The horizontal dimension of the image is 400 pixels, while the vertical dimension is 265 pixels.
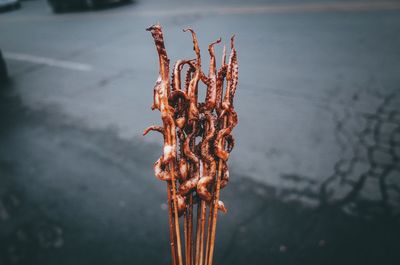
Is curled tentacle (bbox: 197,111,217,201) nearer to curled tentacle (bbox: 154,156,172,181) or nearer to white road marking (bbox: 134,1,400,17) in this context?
curled tentacle (bbox: 154,156,172,181)

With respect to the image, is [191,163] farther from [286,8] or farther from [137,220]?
[286,8]

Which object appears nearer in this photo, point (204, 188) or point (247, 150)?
point (204, 188)

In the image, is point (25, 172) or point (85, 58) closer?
point (25, 172)

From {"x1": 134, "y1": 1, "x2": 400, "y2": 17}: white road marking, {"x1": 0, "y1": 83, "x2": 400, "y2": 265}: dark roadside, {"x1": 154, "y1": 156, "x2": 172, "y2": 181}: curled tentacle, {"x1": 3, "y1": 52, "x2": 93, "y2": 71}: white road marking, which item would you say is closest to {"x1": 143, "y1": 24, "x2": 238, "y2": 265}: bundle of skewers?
{"x1": 154, "y1": 156, "x2": 172, "y2": 181}: curled tentacle

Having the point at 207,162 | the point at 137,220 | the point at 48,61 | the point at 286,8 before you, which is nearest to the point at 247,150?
the point at 137,220

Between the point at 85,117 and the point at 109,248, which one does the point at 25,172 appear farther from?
the point at 109,248

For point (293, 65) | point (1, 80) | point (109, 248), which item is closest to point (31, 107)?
point (1, 80)
